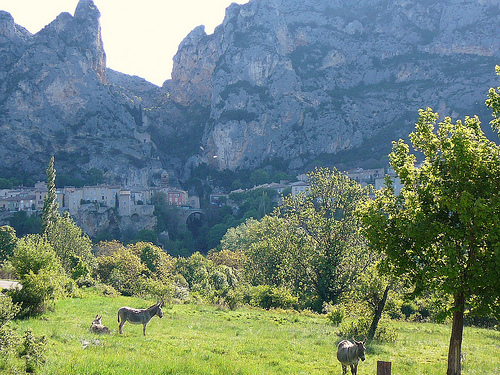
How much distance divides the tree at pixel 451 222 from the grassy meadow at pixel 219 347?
3484 millimetres

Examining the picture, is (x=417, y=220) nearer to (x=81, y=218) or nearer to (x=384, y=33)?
(x=81, y=218)

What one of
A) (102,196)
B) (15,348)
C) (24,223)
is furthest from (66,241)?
(102,196)

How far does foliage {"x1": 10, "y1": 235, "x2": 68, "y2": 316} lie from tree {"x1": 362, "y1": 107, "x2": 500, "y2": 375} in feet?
38.6

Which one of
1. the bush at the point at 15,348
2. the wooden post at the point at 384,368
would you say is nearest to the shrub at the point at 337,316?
the wooden post at the point at 384,368

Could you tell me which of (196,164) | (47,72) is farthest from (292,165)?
(47,72)

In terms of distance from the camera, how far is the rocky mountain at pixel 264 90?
133m

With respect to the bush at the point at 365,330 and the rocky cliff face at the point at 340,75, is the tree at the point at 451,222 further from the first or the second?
the rocky cliff face at the point at 340,75

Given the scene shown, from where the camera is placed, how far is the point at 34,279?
49.3 feet

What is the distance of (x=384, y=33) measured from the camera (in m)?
166

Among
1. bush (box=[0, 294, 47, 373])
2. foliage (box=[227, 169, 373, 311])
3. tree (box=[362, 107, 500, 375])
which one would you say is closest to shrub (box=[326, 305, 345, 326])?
foliage (box=[227, 169, 373, 311])

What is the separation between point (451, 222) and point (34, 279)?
13.6 m

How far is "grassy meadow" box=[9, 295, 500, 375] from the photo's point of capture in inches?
391

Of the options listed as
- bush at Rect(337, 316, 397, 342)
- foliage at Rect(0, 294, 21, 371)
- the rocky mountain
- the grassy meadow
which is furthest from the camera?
the rocky mountain

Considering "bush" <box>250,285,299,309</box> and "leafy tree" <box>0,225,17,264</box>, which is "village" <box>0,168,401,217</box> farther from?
"bush" <box>250,285,299,309</box>
